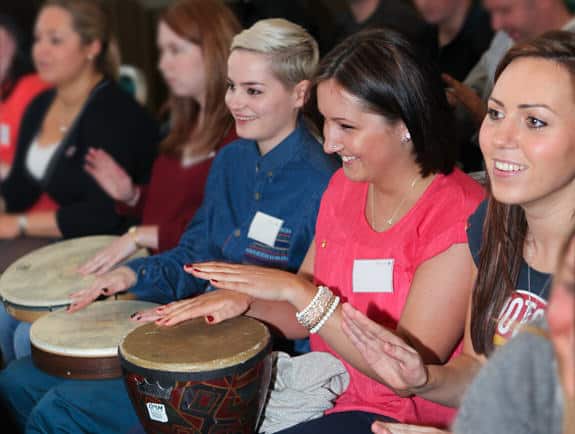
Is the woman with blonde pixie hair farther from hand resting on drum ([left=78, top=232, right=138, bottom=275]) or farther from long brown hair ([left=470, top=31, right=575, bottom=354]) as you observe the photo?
long brown hair ([left=470, top=31, right=575, bottom=354])

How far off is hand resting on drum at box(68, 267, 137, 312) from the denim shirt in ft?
0.09

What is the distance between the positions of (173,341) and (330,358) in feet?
1.20

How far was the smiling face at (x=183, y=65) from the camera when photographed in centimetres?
276

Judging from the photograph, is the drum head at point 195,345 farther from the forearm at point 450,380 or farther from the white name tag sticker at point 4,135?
the white name tag sticker at point 4,135

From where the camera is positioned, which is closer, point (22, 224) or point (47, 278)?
Answer: point (47, 278)

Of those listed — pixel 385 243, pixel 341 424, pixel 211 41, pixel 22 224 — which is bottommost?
pixel 22 224

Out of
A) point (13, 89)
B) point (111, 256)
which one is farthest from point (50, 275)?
point (13, 89)

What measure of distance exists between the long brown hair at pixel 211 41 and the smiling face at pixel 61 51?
2.31 ft

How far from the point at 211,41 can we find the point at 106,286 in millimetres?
929

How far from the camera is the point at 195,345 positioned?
1742mm

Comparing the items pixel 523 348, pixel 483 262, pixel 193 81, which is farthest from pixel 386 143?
pixel 193 81

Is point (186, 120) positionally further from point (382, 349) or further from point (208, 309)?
point (382, 349)

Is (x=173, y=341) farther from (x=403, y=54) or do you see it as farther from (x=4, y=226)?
(x=4, y=226)

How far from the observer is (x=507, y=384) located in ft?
3.20
